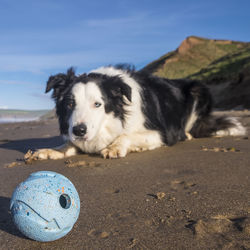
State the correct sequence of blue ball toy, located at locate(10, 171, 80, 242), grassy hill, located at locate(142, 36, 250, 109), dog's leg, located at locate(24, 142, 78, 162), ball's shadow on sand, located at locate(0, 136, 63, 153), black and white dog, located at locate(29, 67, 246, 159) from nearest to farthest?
1. blue ball toy, located at locate(10, 171, 80, 242)
2. black and white dog, located at locate(29, 67, 246, 159)
3. dog's leg, located at locate(24, 142, 78, 162)
4. ball's shadow on sand, located at locate(0, 136, 63, 153)
5. grassy hill, located at locate(142, 36, 250, 109)

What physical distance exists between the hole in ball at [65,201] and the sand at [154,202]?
0.18 metres

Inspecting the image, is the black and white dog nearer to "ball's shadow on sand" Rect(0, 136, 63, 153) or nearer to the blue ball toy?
"ball's shadow on sand" Rect(0, 136, 63, 153)

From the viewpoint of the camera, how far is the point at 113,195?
259 cm

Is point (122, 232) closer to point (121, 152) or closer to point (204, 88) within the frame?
point (121, 152)

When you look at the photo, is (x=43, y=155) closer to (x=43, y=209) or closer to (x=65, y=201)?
(x=65, y=201)

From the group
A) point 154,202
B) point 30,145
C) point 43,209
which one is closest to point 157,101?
point 30,145

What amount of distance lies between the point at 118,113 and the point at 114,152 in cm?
70

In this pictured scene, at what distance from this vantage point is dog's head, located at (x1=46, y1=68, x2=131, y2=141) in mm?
3957

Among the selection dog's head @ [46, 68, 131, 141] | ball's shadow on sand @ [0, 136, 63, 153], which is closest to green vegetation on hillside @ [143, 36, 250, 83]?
ball's shadow on sand @ [0, 136, 63, 153]

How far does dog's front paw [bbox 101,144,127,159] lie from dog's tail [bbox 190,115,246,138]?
241 cm

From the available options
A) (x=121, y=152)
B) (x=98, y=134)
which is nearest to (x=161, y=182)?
(x=121, y=152)

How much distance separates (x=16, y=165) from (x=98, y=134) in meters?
1.23

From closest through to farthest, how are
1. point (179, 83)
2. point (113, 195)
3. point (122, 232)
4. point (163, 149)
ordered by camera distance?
point (122, 232) → point (113, 195) → point (163, 149) → point (179, 83)

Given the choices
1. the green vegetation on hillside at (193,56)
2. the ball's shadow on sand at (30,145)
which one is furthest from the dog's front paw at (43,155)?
the green vegetation on hillside at (193,56)
